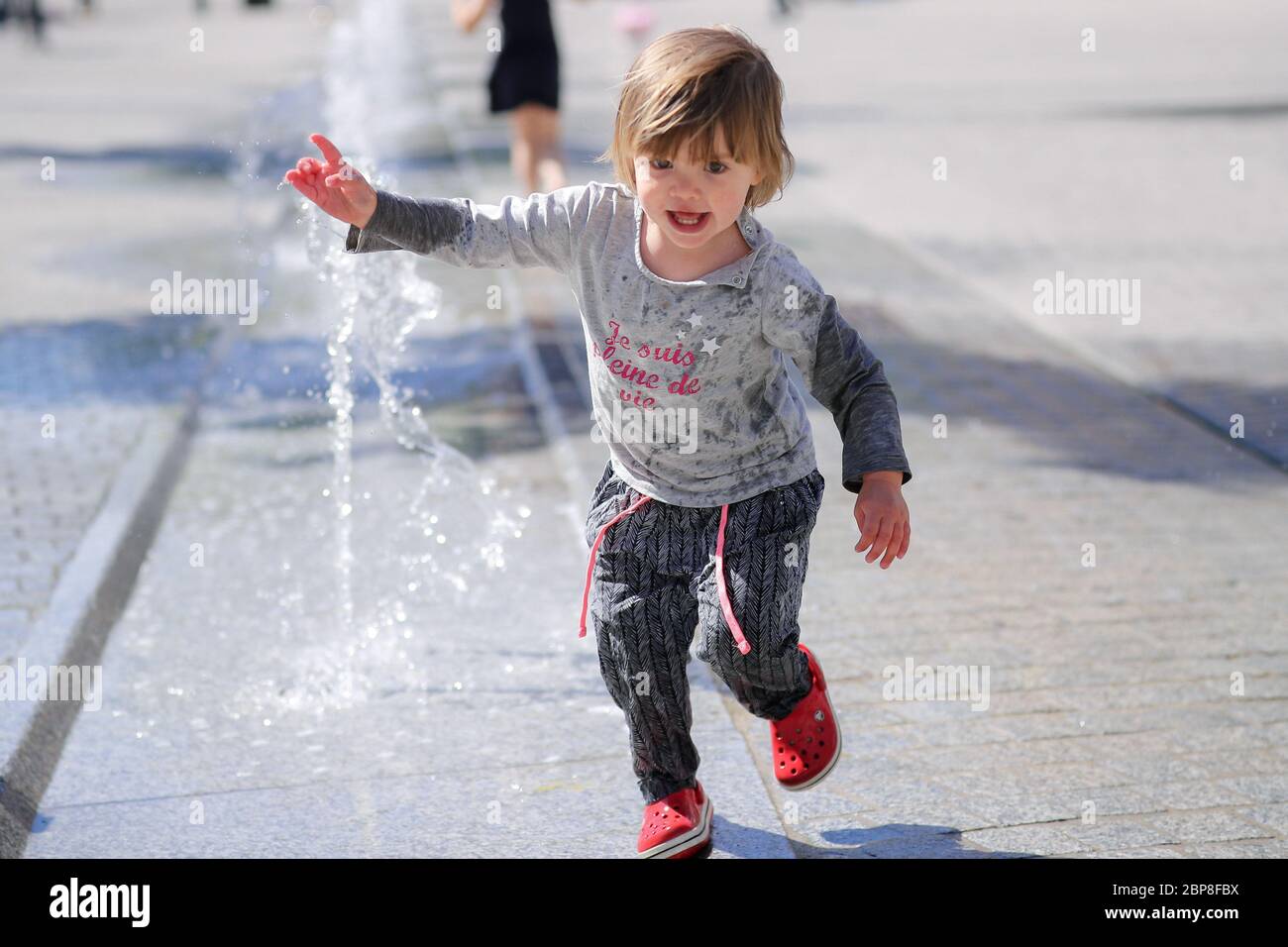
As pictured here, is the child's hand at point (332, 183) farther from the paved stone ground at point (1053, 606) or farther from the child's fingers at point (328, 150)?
the paved stone ground at point (1053, 606)

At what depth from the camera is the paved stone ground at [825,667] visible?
3746 mm

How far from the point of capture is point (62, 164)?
14.1 m

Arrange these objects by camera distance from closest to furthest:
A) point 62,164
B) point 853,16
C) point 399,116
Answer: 1. point 62,164
2. point 399,116
3. point 853,16

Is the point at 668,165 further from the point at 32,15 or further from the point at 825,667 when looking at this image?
the point at 32,15

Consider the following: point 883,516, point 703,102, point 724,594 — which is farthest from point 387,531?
point 703,102

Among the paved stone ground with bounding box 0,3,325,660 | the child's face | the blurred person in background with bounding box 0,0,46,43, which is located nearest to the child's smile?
the child's face

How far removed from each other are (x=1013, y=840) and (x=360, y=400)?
4311 millimetres

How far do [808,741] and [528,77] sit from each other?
672 centimetres

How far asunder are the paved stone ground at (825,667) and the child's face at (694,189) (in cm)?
139

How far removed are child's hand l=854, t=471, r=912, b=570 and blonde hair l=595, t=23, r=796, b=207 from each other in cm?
64

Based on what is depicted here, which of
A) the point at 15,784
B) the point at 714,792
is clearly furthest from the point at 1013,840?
the point at 15,784

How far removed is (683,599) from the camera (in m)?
3.44

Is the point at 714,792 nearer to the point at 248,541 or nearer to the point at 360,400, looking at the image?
the point at 248,541

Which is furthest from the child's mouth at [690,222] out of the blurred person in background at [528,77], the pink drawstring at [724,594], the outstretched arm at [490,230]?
the blurred person in background at [528,77]
